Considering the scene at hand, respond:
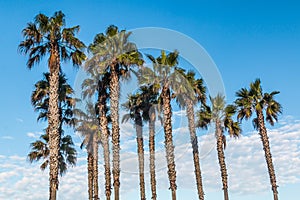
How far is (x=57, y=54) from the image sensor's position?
91.0 ft

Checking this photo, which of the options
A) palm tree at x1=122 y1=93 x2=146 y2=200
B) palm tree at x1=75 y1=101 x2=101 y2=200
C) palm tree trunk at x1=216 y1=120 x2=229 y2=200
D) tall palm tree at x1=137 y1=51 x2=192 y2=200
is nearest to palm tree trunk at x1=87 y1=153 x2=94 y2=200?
palm tree at x1=75 y1=101 x2=101 y2=200

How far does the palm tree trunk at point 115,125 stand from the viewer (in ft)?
93.5

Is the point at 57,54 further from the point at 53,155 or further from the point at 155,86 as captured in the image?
the point at 155,86

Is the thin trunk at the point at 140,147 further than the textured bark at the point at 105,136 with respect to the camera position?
Yes

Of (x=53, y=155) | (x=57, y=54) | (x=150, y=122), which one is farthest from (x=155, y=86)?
(x=53, y=155)

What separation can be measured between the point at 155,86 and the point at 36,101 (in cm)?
1045

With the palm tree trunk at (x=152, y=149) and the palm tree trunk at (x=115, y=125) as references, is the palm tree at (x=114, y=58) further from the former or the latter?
the palm tree trunk at (x=152, y=149)

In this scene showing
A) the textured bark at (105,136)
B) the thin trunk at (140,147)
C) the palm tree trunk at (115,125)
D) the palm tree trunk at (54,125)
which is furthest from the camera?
the thin trunk at (140,147)

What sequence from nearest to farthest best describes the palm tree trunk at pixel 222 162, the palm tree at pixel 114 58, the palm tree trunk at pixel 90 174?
the palm tree at pixel 114 58 < the palm tree trunk at pixel 90 174 < the palm tree trunk at pixel 222 162

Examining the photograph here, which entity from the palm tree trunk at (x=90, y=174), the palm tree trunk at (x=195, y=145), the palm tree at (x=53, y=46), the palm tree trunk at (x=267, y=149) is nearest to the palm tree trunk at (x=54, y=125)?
the palm tree at (x=53, y=46)

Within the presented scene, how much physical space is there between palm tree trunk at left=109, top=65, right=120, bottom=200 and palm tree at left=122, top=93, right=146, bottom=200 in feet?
30.7

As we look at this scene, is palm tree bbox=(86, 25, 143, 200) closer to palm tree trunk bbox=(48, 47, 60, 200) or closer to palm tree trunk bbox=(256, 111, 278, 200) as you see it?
palm tree trunk bbox=(48, 47, 60, 200)

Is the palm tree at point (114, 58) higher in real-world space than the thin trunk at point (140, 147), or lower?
higher

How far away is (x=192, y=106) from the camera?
38.0 metres
